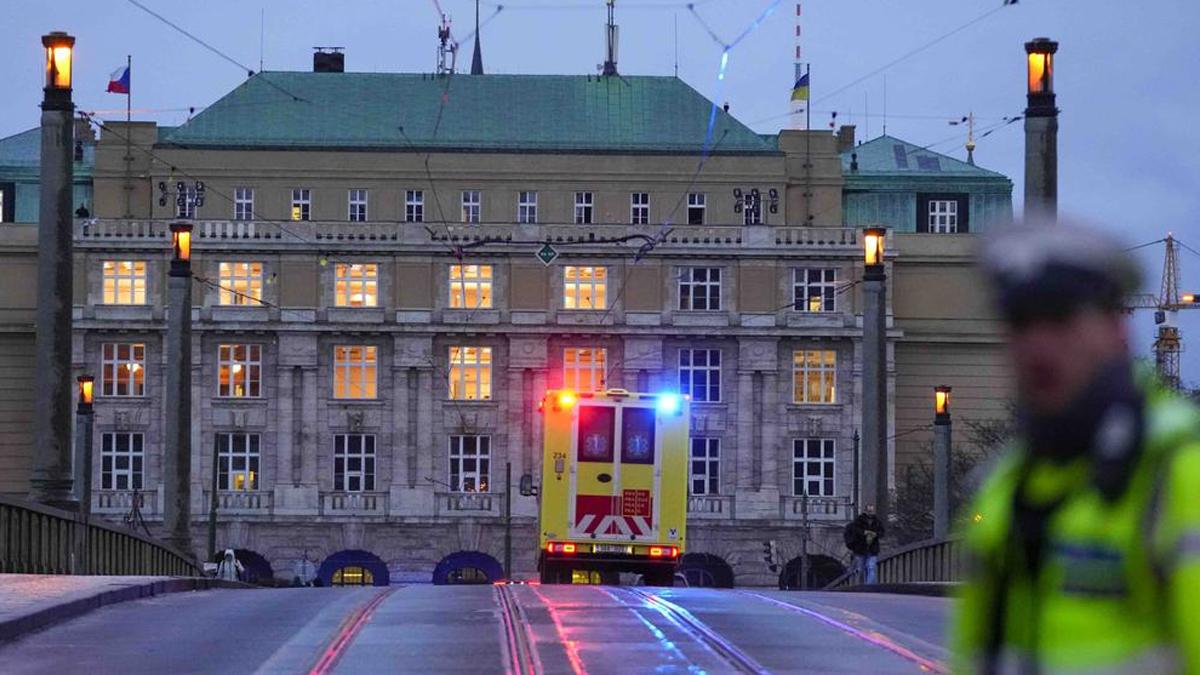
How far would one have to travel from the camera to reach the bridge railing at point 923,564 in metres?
33.6

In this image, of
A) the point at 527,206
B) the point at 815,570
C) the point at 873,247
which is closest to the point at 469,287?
the point at 527,206

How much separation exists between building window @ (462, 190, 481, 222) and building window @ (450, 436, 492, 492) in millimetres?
9067

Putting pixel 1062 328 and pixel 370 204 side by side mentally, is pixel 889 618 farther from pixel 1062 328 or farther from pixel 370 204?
pixel 370 204

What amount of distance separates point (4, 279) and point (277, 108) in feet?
41.6

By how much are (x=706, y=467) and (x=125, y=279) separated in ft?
76.2

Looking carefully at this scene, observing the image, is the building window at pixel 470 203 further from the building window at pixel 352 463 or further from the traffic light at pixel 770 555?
the traffic light at pixel 770 555

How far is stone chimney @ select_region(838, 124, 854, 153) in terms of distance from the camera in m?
108

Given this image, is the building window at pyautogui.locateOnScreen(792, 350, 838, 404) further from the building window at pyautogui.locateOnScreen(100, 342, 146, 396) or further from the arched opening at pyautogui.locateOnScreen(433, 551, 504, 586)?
the building window at pyautogui.locateOnScreen(100, 342, 146, 396)


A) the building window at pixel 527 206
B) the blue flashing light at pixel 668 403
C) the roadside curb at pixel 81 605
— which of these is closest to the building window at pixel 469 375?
the building window at pixel 527 206

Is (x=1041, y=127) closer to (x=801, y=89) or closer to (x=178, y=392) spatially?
(x=178, y=392)

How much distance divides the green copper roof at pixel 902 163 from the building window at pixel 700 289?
966 centimetres

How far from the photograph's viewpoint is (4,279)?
94.2m

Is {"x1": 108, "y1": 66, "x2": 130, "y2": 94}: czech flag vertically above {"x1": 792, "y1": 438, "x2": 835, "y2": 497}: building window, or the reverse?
{"x1": 108, "y1": 66, "x2": 130, "y2": 94}: czech flag

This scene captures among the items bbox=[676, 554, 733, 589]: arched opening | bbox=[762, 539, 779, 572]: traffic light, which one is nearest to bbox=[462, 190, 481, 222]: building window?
bbox=[676, 554, 733, 589]: arched opening
